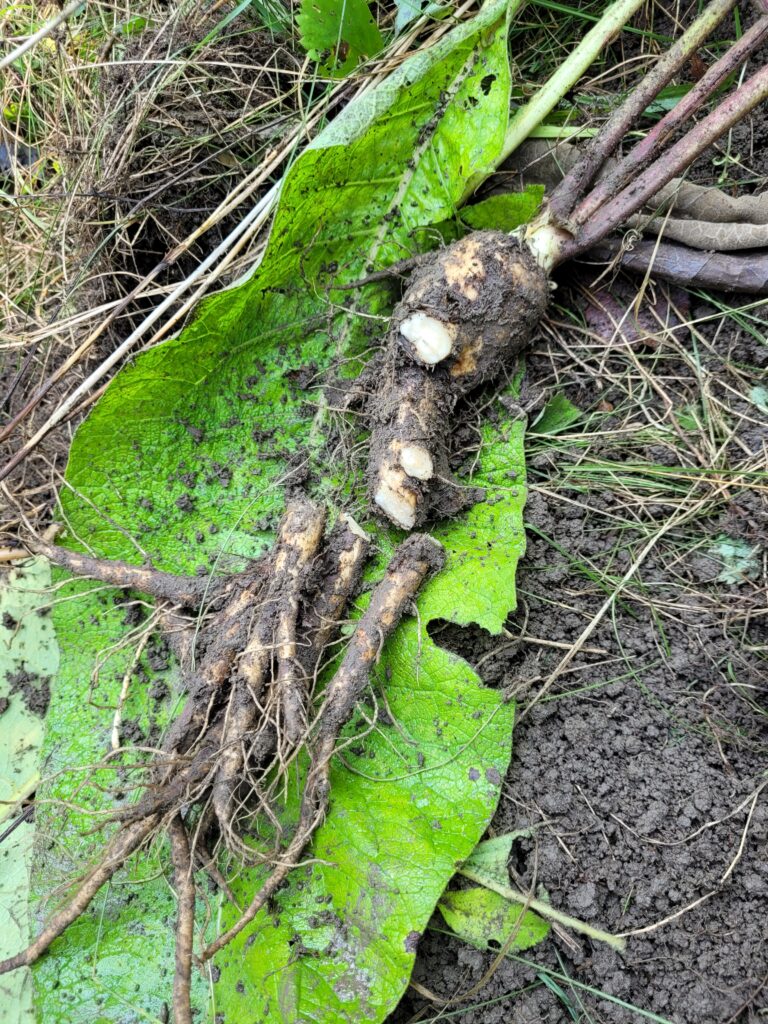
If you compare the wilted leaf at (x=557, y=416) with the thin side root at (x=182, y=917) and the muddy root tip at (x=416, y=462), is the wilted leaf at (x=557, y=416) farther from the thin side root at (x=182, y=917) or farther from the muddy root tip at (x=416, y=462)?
the thin side root at (x=182, y=917)

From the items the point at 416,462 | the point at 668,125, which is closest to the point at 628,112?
the point at 668,125

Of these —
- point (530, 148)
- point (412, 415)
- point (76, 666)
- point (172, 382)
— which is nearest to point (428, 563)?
point (412, 415)

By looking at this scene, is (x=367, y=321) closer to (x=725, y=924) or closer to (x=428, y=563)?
(x=428, y=563)

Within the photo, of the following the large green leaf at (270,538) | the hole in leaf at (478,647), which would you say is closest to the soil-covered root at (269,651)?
the large green leaf at (270,538)

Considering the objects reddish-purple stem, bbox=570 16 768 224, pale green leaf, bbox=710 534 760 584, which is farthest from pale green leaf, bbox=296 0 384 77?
pale green leaf, bbox=710 534 760 584

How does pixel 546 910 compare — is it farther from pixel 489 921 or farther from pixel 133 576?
pixel 133 576

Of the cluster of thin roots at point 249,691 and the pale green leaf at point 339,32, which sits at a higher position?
the pale green leaf at point 339,32
